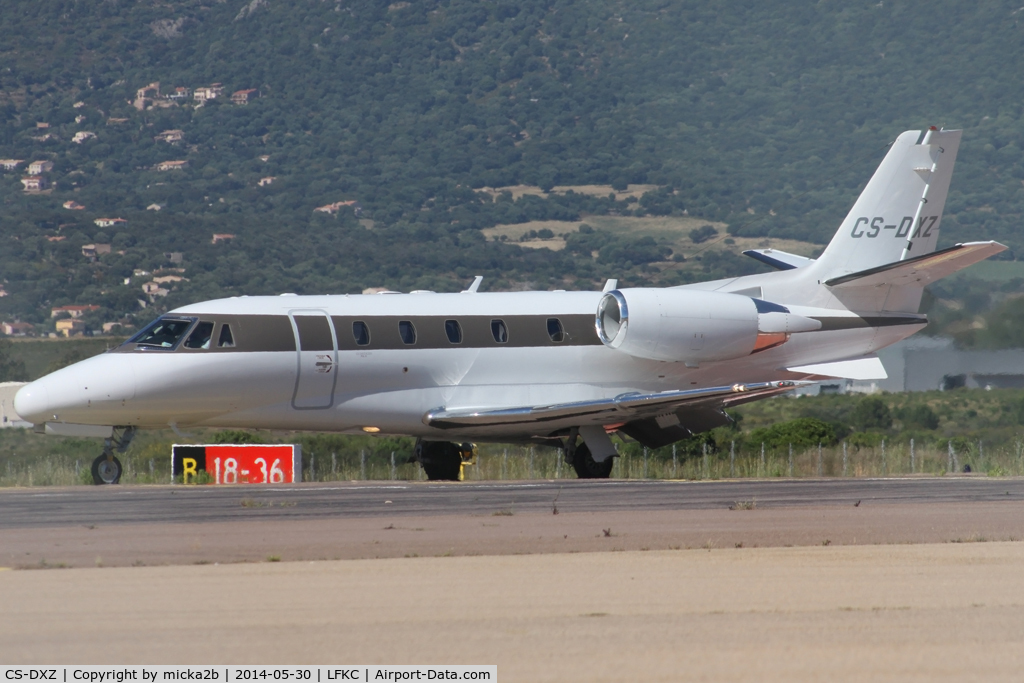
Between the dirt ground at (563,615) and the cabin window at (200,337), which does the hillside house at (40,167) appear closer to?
the cabin window at (200,337)

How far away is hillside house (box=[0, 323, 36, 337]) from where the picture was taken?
68312mm

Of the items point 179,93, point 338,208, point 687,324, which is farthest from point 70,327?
point 687,324

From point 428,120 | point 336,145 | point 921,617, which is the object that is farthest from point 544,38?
point 921,617

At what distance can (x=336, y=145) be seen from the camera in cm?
11669

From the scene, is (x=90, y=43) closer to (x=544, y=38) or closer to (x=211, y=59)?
(x=211, y=59)

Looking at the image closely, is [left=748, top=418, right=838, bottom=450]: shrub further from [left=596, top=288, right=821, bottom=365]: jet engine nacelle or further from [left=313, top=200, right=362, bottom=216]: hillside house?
[left=313, top=200, right=362, bottom=216]: hillside house

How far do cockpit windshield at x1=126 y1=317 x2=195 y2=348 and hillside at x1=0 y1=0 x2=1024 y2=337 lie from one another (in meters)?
62.9

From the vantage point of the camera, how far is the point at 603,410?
890 inches

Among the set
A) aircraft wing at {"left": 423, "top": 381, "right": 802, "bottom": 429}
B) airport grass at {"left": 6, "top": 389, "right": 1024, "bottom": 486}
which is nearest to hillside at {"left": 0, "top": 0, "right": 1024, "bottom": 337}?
airport grass at {"left": 6, "top": 389, "right": 1024, "bottom": 486}

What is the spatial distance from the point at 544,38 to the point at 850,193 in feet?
128

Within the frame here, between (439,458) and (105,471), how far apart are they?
613cm

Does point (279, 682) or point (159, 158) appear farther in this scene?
point (159, 158)

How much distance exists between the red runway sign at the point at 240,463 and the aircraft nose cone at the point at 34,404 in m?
5.36
